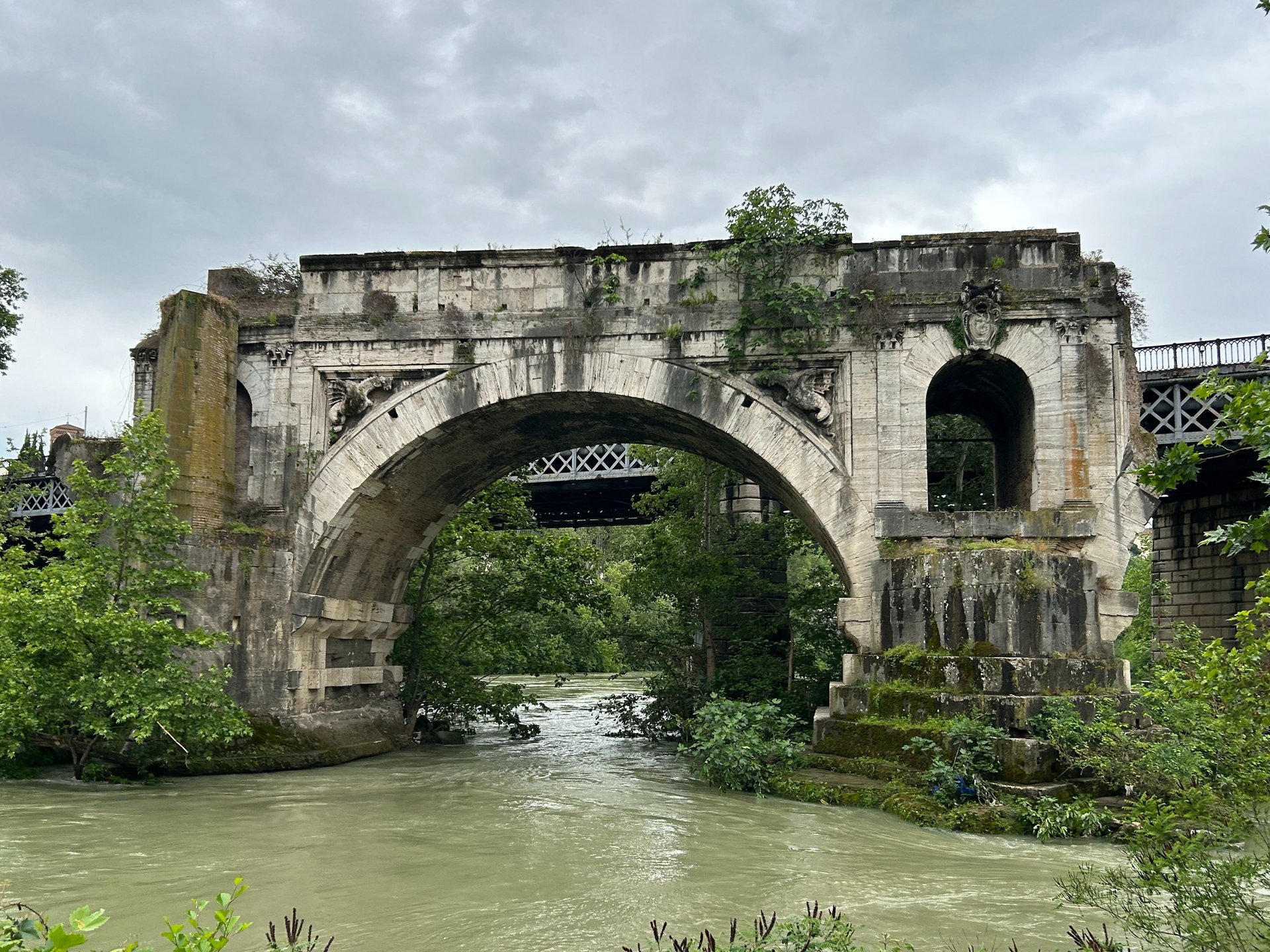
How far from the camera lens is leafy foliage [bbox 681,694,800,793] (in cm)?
1260

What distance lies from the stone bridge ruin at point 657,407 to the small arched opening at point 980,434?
Result: 9 cm

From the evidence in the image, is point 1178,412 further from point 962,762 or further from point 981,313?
point 962,762

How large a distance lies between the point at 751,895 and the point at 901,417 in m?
7.42

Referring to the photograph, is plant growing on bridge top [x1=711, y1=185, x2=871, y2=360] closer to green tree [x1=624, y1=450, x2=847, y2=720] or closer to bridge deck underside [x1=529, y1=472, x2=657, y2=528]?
green tree [x1=624, y1=450, x2=847, y2=720]

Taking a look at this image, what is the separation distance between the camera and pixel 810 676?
17.6 meters

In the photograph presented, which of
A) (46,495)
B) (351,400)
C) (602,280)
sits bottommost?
(351,400)

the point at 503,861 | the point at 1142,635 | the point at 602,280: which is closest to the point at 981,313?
the point at 602,280

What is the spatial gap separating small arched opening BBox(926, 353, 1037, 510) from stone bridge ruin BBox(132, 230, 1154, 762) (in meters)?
0.09

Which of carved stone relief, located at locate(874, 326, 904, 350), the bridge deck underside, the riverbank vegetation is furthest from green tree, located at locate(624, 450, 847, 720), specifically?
the bridge deck underside

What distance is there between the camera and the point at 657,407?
14.4 meters

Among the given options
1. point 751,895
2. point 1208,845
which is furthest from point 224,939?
point 751,895

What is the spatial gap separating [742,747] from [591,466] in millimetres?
19264

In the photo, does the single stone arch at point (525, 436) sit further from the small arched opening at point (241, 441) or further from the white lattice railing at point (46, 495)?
the white lattice railing at point (46, 495)

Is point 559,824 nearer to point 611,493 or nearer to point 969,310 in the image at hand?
point 969,310
